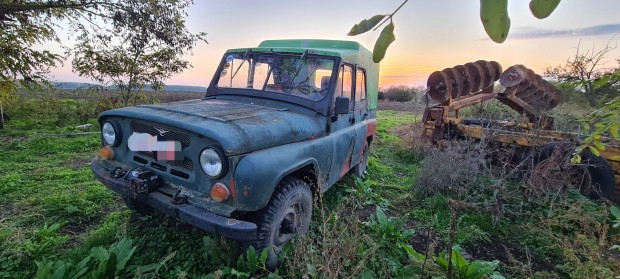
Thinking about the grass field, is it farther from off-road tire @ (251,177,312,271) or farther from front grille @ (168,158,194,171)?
front grille @ (168,158,194,171)

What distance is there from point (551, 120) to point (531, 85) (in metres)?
0.92

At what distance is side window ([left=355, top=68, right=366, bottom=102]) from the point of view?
185 inches

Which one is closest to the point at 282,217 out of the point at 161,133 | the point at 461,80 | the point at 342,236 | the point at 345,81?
the point at 342,236

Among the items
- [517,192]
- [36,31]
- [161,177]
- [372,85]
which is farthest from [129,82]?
[517,192]

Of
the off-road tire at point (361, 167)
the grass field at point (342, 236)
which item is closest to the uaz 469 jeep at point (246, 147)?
the grass field at point (342, 236)

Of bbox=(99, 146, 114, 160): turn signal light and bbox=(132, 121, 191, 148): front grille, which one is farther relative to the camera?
bbox=(99, 146, 114, 160): turn signal light

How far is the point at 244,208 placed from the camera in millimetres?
2418

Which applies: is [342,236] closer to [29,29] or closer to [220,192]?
[220,192]

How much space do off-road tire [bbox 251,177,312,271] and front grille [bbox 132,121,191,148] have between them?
85cm

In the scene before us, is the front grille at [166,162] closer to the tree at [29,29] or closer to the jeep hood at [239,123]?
the jeep hood at [239,123]

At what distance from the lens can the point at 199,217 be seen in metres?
2.38

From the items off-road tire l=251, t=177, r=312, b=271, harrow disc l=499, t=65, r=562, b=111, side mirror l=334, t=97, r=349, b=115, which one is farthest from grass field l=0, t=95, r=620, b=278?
harrow disc l=499, t=65, r=562, b=111

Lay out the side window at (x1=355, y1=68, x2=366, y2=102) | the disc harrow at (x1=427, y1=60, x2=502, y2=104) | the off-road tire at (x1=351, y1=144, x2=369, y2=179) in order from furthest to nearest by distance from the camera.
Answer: the disc harrow at (x1=427, y1=60, x2=502, y2=104)
the off-road tire at (x1=351, y1=144, x2=369, y2=179)
the side window at (x1=355, y1=68, x2=366, y2=102)

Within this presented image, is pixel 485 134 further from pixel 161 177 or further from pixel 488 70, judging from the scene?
pixel 161 177
